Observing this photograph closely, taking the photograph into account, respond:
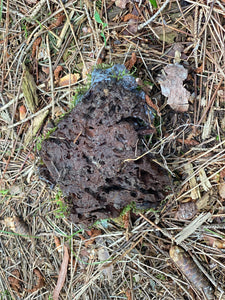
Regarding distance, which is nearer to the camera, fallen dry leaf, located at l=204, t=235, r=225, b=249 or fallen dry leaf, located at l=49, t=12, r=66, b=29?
fallen dry leaf, located at l=204, t=235, r=225, b=249

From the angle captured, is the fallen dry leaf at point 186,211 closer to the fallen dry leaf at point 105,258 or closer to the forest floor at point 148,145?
Result: the forest floor at point 148,145

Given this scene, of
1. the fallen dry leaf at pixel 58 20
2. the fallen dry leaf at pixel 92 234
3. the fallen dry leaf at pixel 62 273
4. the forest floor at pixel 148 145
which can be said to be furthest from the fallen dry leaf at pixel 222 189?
the fallen dry leaf at pixel 58 20

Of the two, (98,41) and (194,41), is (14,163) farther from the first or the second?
(194,41)

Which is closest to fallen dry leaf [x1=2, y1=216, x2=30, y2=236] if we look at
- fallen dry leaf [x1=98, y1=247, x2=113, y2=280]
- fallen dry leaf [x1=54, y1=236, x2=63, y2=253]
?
fallen dry leaf [x1=54, y1=236, x2=63, y2=253]

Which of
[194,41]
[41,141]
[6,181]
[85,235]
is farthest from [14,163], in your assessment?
[194,41]

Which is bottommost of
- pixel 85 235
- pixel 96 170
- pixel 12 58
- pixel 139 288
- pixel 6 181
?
pixel 139 288

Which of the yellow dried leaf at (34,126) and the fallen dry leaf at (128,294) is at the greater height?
the yellow dried leaf at (34,126)

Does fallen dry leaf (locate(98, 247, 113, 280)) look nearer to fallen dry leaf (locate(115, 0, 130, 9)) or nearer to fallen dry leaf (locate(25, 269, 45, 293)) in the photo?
fallen dry leaf (locate(25, 269, 45, 293))
